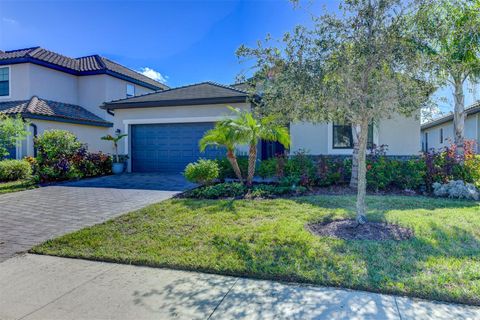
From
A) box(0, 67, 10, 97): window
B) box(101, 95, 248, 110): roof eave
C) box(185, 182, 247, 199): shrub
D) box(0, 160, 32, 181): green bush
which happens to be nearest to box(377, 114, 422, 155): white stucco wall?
box(101, 95, 248, 110): roof eave

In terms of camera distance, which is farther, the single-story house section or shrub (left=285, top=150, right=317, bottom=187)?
the single-story house section

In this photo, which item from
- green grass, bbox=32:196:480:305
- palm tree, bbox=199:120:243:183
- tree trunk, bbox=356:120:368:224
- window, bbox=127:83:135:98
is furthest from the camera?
window, bbox=127:83:135:98

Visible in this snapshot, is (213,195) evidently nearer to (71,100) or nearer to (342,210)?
(342,210)

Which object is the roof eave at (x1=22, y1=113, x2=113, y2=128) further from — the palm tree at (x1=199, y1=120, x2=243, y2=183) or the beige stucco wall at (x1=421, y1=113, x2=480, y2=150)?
the beige stucco wall at (x1=421, y1=113, x2=480, y2=150)

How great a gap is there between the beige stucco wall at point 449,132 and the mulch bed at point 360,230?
21.7ft

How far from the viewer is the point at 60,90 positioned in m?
18.2

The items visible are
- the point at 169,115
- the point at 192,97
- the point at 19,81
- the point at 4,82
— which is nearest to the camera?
the point at 192,97

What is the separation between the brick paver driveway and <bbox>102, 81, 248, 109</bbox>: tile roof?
11.7ft

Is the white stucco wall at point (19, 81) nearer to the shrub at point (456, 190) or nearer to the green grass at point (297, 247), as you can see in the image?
the green grass at point (297, 247)

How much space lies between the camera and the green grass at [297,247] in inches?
142

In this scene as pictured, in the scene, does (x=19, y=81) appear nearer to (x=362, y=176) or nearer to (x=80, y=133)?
(x=80, y=133)

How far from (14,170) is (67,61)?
10.2 meters

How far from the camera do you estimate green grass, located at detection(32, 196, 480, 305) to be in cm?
360

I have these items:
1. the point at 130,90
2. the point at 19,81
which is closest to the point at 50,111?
the point at 19,81
